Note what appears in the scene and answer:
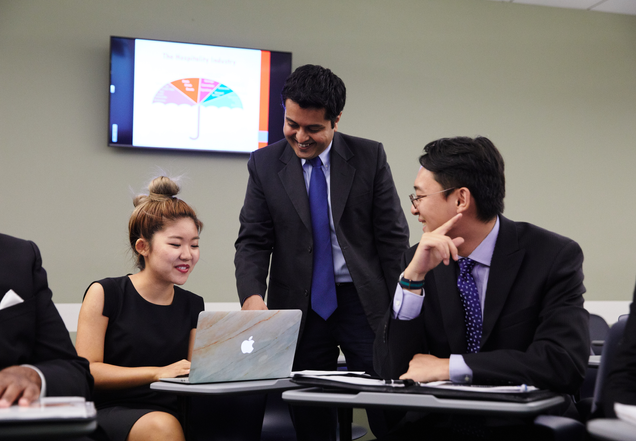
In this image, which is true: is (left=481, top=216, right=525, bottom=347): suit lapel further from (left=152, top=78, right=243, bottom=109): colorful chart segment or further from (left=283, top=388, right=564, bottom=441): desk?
(left=152, top=78, right=243, bottom=109): colorful chart segment

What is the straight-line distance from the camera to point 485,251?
1.59 m

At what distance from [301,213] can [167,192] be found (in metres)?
0.50

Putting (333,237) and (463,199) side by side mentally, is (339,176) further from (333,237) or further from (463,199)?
(463,199)

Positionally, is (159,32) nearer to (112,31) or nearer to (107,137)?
(112,31)

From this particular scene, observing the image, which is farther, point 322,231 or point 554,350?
point 322,231

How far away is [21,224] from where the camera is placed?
136 inches

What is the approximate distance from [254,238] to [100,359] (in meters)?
0.72

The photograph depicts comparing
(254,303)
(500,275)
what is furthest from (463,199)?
(254,303)

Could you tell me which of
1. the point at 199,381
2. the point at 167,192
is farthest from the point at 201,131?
the point at 199,381

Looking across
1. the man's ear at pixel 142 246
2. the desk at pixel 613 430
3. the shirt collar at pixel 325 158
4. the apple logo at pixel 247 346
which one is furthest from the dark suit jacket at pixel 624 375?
the man's ear at pixel 142 246

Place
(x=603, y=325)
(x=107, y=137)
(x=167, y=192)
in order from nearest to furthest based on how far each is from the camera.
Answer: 1. (x=167, y=192)
2. (x=603, y=325)
3. (x=107, y=137)

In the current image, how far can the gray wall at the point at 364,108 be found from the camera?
3.47 m

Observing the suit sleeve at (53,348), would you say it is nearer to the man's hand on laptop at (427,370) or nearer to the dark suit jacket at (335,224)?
the man's hand on laptop at (427,370)

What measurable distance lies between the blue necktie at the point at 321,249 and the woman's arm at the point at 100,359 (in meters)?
0.58
